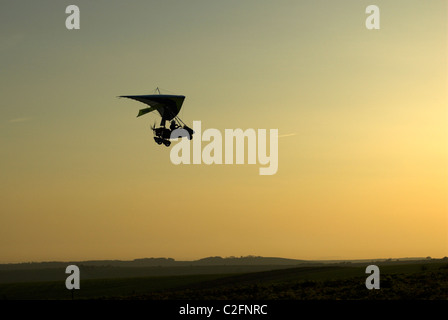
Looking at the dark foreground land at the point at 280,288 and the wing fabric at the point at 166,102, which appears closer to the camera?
the dark foreground land at the point at 280,288

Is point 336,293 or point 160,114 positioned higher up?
point 160,114

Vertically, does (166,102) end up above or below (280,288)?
above

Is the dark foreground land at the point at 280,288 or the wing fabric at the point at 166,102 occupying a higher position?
the wing fabric at the point at 166,102

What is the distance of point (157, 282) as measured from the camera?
75.2m

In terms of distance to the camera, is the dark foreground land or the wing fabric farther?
the wing fabric

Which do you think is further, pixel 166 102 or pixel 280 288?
pixel 166 102

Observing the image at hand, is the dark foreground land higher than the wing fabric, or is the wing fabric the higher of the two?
the wing fabric
